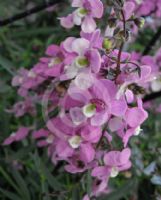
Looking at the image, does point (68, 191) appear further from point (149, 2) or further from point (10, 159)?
point (149, 2)

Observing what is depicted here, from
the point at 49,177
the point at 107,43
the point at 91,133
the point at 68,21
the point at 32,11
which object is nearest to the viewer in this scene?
the point at 107,43

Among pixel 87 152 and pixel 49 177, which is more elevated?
pixel 87 152

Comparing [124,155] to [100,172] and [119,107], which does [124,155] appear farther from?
[119,107]

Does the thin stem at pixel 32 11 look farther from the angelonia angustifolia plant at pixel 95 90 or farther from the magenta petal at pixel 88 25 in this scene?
the magenta petal at pixel 88 25

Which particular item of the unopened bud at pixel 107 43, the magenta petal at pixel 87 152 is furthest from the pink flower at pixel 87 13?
the magenta petal at pixel 87 152

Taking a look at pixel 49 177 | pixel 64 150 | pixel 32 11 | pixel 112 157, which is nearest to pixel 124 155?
pixel 112 157

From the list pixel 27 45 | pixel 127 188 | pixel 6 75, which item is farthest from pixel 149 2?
pixel 27 45

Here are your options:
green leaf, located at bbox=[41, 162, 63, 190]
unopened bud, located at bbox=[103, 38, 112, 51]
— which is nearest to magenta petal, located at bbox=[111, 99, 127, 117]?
unopened bud, located at bbox=[103, 38, 112, 51]

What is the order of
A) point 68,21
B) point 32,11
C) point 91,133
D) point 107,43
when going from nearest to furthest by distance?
1. point 107,43
2. point 91,133
3. point 68,21
4. point 32,11

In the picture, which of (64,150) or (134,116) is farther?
(64,150)
